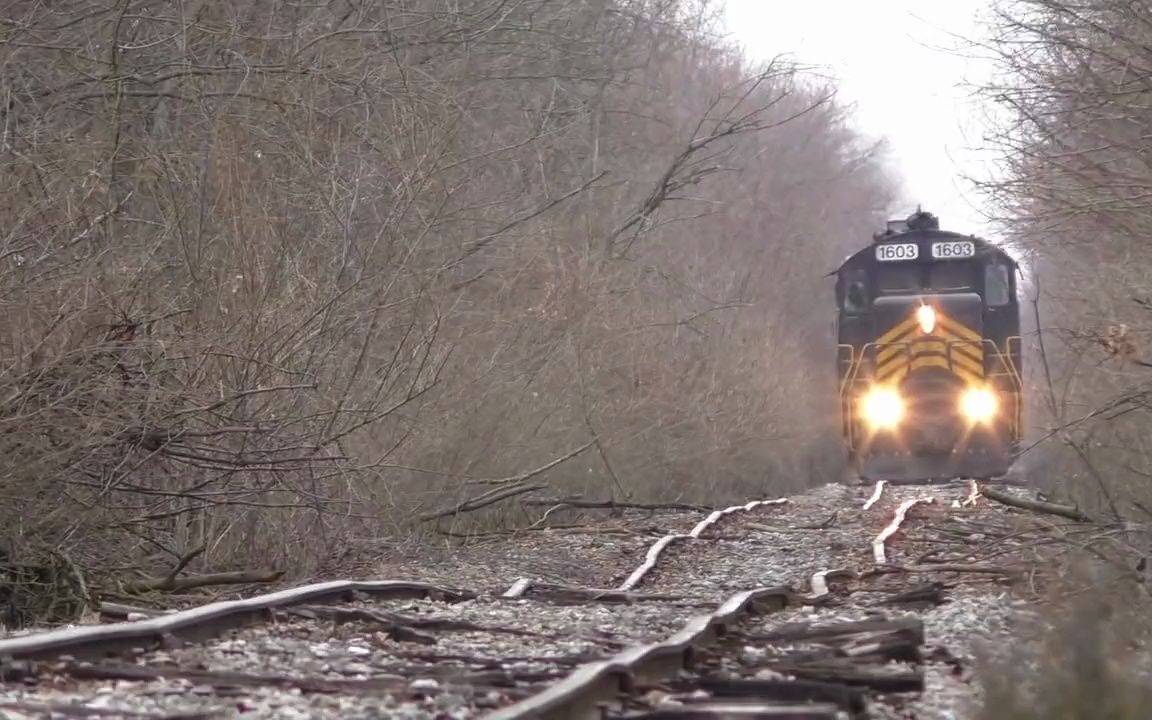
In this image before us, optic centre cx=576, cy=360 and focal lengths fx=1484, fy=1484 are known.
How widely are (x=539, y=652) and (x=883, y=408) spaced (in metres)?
12.9

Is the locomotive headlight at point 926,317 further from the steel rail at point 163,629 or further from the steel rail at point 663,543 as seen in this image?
the steel rail at point 163,629

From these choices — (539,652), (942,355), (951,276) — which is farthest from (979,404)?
(539,652)

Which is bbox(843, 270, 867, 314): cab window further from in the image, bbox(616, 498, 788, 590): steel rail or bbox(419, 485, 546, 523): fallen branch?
bbox(419, 485, 546, 523): fallen branch

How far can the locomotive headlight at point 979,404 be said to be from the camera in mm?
17922

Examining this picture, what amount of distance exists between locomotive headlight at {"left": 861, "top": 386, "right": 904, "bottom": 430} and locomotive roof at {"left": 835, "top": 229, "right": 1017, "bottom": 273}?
1.61 m

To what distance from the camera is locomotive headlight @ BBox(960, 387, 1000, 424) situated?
17.9m

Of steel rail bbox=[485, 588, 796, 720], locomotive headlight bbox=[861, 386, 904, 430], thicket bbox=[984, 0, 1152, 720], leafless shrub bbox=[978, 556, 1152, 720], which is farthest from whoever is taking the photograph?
locomotive headlight bbox=[861, 386, 904, 430]

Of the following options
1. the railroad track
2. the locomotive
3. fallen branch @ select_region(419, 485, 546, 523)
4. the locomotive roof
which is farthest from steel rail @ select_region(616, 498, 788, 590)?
the locomotive roof

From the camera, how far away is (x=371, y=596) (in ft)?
24.9

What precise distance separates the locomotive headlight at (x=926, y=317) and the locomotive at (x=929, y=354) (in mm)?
12

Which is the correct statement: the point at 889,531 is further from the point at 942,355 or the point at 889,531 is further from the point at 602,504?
the point at 942,355

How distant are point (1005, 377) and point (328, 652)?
13554 mm

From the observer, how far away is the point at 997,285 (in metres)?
18.0

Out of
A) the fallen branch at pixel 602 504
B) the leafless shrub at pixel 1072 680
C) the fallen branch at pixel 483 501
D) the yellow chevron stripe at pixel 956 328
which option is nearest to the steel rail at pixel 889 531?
the fallen branch at pixel 602 504
